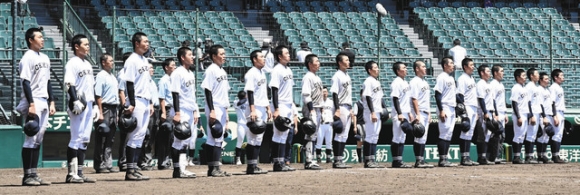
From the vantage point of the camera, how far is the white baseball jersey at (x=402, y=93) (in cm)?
1731

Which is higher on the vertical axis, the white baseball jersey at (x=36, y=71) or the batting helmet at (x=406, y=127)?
the white baseball jersey at (x=36, y=71)

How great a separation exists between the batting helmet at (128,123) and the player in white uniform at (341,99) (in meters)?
3.88

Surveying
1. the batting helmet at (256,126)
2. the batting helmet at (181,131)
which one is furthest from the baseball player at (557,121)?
the batting helmet at (181,131)

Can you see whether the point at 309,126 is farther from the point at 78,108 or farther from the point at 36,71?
the point at 36,71

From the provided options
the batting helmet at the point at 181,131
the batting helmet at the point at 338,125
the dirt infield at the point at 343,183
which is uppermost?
the batting helmet at the point at 338,125

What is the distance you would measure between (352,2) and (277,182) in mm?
21208

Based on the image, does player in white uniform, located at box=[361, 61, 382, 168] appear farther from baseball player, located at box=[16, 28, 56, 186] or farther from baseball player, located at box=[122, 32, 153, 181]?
baseball player, located at box=[16, 28, 56, 186]

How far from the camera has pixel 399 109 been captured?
17203mm

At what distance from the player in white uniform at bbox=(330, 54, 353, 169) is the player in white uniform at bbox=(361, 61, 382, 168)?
26cm

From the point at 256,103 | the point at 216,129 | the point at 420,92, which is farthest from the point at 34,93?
the point at 420,92

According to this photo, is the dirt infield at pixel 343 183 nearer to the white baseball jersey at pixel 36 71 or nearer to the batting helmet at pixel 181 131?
the batting helmet at pixel 181 131

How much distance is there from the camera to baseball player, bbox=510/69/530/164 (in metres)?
19.6

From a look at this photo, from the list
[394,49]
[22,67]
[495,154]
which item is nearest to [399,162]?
[495,154]

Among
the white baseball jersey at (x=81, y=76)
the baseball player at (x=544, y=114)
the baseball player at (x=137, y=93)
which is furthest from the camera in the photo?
the baseball player at (x=544, y=114)
